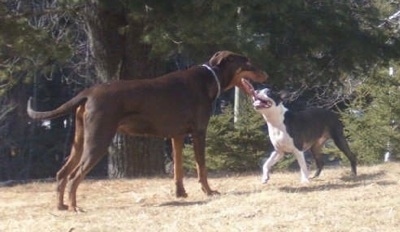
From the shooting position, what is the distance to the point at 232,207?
8.08 meters

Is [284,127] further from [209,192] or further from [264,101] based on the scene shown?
[209,192]

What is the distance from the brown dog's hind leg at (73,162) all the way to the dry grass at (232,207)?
Answer: 18 cm

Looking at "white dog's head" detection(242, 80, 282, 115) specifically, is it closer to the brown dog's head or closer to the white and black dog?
the white and black dog

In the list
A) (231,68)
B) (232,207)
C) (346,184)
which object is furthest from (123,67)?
(232,207)

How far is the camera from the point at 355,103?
68.1ft

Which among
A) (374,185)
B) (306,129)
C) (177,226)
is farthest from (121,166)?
(177,226)

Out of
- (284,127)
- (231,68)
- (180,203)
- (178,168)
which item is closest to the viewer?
(180,203)

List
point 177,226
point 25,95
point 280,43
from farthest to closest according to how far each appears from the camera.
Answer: point 25,95 → point 280,43 → point 177,226

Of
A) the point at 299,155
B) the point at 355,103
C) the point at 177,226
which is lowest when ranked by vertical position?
the point at 177,226

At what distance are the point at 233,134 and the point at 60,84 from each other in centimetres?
991

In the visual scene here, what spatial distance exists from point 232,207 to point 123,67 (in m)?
5.81

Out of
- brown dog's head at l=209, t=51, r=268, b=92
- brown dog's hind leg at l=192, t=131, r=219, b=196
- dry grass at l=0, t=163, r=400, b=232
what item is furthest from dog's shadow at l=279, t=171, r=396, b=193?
brown dog's head at l=209, t=51, r=268, b=92

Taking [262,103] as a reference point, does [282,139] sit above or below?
below

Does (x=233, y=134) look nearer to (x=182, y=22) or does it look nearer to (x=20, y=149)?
(x=182, y=22)
